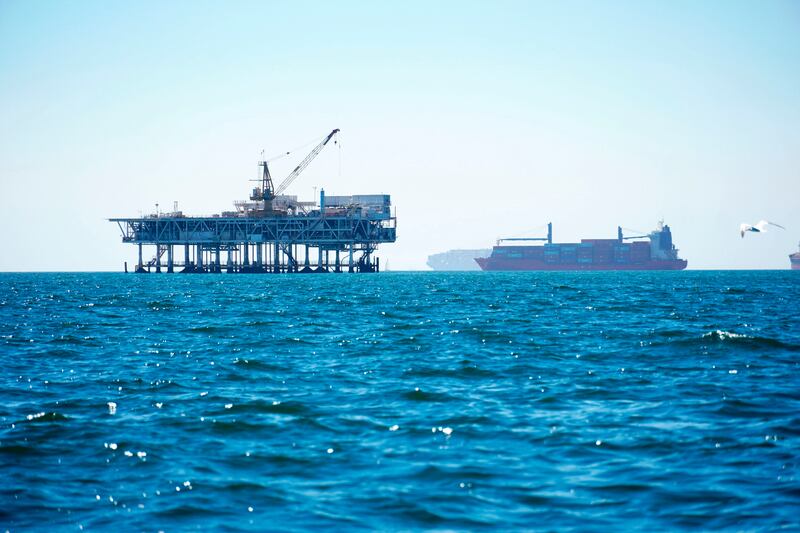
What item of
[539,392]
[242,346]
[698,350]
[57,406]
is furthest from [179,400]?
[698,350]

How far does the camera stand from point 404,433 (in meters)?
17.6

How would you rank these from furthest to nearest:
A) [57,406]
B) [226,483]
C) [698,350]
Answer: [698,350], [57,406], [226,483]

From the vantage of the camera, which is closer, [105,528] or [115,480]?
[105,528]

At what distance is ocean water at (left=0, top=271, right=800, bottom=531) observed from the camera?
42.3 ft

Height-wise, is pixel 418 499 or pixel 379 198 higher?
pixel 379 198

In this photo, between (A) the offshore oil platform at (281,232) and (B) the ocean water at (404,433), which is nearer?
(B) the ocean water at (404,433)

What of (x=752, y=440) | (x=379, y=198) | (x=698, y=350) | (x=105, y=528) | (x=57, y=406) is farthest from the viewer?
(x=379, y=198)

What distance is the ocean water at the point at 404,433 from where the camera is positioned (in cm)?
1290

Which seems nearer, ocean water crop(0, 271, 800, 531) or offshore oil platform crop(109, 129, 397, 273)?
ocean water crop(0, 271, 800, 531)

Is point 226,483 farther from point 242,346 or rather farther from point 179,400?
point 242,346

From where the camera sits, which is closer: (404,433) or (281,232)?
(404,433)

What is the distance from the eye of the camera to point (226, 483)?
561 inches

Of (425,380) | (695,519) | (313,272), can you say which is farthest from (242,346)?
(313,272)

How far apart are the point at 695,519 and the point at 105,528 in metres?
8.29
